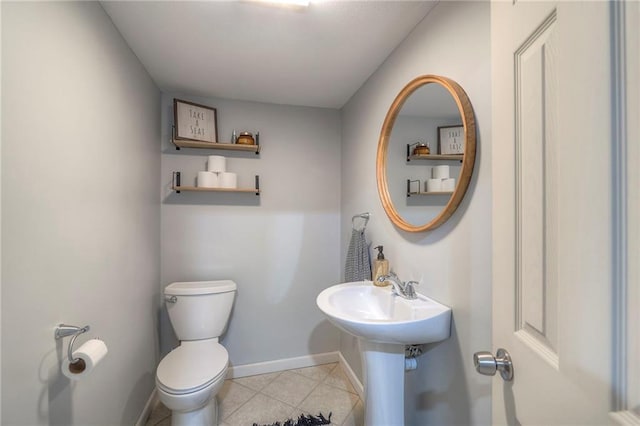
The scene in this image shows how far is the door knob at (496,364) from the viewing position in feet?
1.88

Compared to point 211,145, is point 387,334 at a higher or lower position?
lower

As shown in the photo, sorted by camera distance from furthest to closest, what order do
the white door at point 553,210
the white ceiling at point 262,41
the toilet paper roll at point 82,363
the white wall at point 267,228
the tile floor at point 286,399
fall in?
1. the white wall at point 267,228
2. the tile floor at point 286,399
3. the white ceiling at point 262,41
4. the toilet paper roll at point 82,363
5. the white door at point 553,210

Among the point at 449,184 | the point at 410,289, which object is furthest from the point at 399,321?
the point at 449,184

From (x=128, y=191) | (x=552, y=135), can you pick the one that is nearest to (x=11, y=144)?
(x=128, y=191)

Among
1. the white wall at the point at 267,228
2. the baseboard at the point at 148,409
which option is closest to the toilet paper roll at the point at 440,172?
the white wall at the point at 267,228

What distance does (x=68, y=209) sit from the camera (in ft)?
3.21

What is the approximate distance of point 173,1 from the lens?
3.84ft

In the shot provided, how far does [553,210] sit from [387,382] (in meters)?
1.04

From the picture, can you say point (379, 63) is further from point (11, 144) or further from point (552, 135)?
point (11, 144)

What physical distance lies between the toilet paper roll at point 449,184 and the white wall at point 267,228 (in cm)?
132

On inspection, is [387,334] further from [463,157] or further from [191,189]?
[191,189]

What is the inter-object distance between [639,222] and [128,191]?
1871mm

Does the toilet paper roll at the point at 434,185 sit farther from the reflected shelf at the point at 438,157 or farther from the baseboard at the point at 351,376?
the baseboard at the point at 351,376

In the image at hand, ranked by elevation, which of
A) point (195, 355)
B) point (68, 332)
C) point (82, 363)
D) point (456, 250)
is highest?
point (456, 250)
